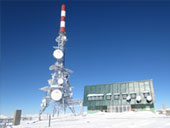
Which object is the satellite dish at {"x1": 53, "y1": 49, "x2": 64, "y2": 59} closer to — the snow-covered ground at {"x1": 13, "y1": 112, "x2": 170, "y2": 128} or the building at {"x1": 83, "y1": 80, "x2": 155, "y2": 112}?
the building at {"x1": 83, "y1": 80, "x2": 155, "y2": 112}

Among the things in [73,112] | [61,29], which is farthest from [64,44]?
[73,112]

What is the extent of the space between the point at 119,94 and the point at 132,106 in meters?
4.84

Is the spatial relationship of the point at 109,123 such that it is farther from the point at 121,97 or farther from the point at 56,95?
the point at 121,97

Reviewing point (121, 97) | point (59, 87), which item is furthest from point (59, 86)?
point (121, 97)

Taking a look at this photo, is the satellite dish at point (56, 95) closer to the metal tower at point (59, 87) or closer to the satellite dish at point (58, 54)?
the metal tower at point (59, 87)

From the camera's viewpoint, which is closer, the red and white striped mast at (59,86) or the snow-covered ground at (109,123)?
the snow-covered ground at (109,123)

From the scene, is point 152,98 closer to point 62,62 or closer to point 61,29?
point 62,62

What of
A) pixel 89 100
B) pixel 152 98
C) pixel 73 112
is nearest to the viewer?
pixel 152 98

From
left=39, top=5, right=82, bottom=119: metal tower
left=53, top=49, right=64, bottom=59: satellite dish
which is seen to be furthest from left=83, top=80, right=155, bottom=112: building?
left=53, top=49, right=64, bottom=59: satellite dish

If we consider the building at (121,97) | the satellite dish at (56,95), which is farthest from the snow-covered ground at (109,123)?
the building at (121,97)

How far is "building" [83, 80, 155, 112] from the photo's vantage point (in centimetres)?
3775

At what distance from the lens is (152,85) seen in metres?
38.8

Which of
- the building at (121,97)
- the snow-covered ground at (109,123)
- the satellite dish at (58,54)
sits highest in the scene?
the satellite dish at (58,54)

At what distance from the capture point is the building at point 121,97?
3775 centimetres
